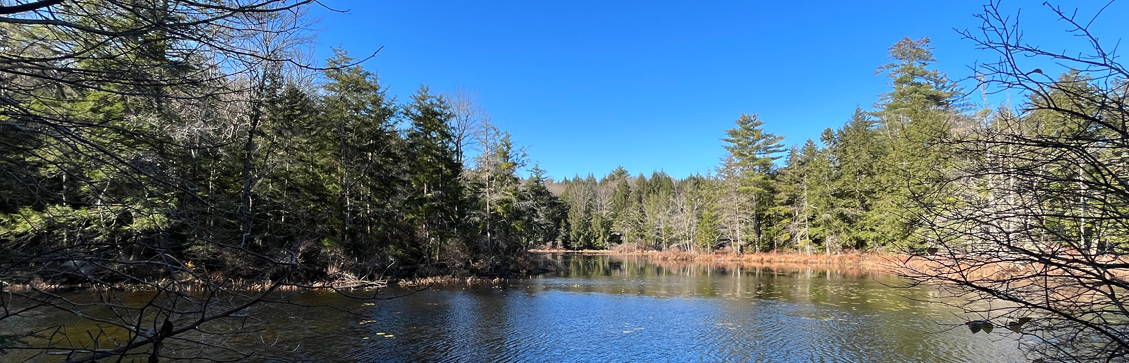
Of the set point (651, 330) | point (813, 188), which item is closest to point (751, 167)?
point (813, 188)

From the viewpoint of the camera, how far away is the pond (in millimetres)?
9484

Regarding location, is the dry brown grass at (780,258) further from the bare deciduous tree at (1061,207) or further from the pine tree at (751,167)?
the bare deciduous tree at (1061,207)

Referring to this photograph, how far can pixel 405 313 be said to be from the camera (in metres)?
13.5

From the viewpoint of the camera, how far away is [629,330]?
11992mm

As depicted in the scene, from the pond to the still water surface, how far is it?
28 mm

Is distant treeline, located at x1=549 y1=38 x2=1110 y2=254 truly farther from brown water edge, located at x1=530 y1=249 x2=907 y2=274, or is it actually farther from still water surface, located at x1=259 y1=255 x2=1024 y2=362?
still water surface, located at x1=259 y1=255 x2=1024 y2=362

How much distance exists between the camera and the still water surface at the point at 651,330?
9.53m

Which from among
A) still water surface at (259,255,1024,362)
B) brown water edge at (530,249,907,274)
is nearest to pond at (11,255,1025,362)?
still water surface at (259,255,1024,362)

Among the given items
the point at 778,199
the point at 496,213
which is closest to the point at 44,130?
the point at 496,213

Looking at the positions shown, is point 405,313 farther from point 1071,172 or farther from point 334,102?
point 1071,172

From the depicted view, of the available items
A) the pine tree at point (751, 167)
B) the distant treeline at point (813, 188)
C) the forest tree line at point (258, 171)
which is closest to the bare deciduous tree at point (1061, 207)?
the forest tree line at point (258, 171)

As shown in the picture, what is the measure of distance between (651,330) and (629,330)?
0.53m

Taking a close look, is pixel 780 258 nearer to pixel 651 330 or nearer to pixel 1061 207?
pixel 651 330

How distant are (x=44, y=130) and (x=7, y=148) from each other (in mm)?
582
